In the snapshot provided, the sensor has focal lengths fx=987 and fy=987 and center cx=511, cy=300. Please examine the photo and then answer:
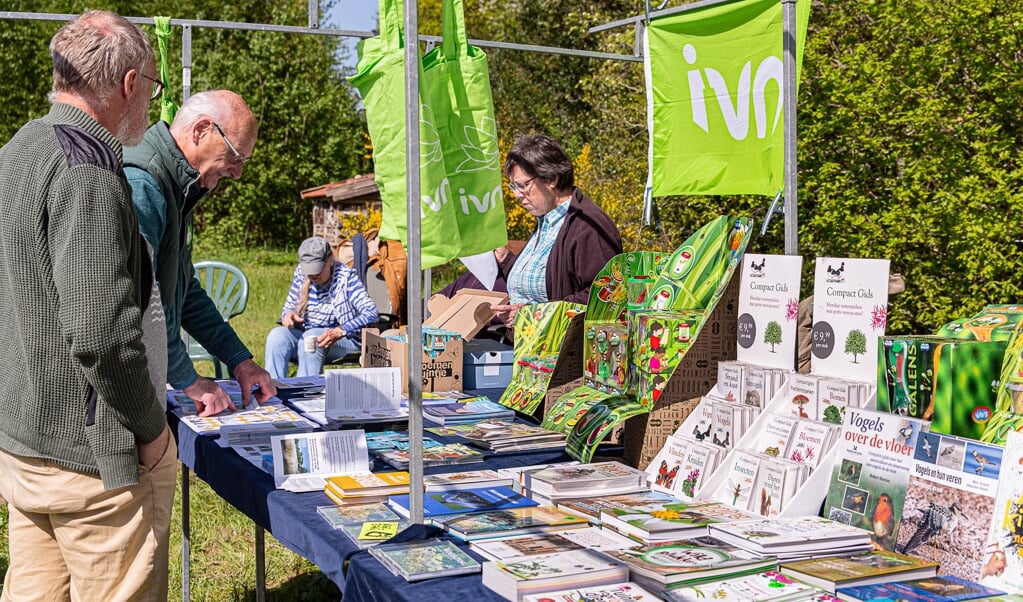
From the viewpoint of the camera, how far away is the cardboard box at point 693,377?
7.66ft

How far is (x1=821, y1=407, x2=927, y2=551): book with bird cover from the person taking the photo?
1.76 metres

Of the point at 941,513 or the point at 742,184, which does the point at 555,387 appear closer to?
the point at 742,184

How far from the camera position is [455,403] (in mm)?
3152

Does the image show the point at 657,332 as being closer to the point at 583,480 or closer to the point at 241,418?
the point at 583,480

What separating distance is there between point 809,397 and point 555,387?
3.31ft

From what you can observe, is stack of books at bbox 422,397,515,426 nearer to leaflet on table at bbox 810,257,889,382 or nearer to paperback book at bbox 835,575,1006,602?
leaflet on table at bbox 810,257,889,382

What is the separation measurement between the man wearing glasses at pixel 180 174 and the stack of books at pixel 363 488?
0.62 meters

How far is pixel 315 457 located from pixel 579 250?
5.33ft

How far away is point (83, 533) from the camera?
1.92 m

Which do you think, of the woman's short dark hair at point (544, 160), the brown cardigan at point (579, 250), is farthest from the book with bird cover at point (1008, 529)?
the woman's short dark hair at point (544, 160)

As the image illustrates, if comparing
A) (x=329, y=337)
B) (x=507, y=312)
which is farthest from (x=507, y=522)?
(x=329, y=337)

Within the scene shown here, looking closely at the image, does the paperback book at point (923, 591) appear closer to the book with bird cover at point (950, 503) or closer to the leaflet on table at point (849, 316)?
the book with bird cover at point (950, 503)

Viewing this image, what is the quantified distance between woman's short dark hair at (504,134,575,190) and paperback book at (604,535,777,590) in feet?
7.81

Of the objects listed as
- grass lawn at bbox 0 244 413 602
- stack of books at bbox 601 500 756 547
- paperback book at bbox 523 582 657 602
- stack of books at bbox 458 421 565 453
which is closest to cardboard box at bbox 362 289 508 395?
stack of books at bbox 458 421 565 453
